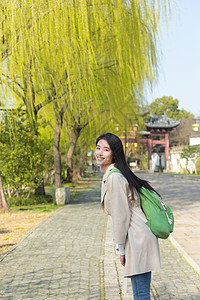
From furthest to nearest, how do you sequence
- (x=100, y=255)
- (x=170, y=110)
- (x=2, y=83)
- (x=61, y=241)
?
(x=170, y=110) < (x=2, y=83) < (x=61, y=241) < (x=100, y=255)

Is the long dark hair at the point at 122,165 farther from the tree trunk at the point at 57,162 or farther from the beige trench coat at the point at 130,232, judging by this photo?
the tree trunk at the point at 57,162

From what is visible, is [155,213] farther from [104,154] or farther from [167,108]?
[167,108]

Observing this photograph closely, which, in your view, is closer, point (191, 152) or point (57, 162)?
point (57, 162)

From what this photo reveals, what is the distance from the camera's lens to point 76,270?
5047 mm

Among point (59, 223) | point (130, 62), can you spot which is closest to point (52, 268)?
point (59, 223)

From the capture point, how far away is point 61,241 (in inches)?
274

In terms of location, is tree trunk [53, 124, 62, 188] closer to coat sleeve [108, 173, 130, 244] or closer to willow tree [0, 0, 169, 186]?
willow tree [0, 0, 169, 186]

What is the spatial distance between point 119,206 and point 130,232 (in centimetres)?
21

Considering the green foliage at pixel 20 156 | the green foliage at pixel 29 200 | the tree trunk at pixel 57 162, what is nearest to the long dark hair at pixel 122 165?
the green foliage at pixel 20 156

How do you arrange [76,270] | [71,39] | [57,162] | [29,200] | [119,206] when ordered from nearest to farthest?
[119,206]
[76,270]
[71,39]
[29,200]
[57,162]

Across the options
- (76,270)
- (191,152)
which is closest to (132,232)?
(76,270)

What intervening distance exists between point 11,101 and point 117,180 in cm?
602

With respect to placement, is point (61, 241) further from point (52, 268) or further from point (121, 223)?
point (121, 223)

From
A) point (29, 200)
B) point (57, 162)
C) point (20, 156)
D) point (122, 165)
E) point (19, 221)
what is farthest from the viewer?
point (57, 162)
